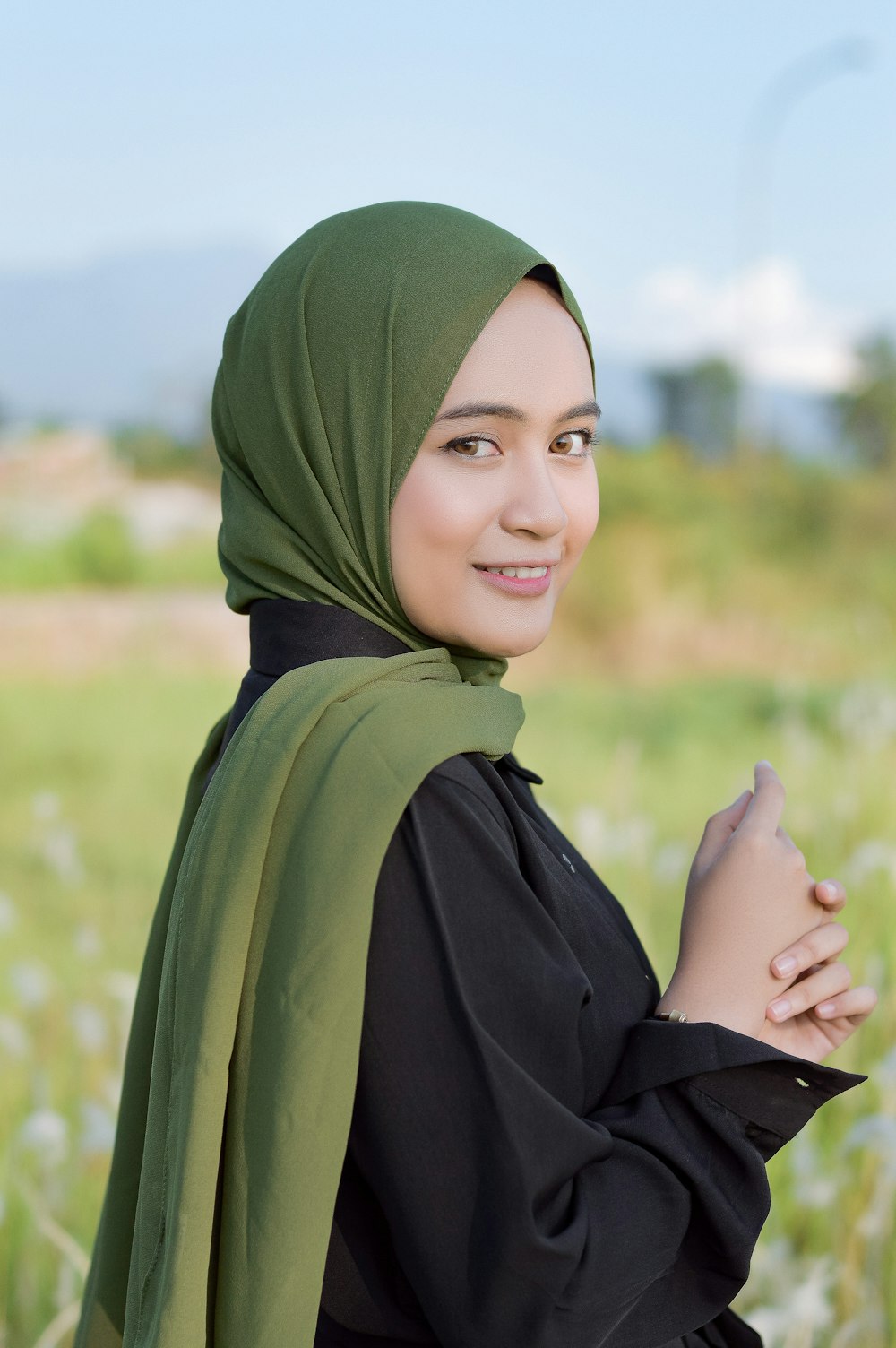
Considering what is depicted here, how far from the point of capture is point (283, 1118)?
1249 millimetres

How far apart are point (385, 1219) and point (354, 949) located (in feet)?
1.02

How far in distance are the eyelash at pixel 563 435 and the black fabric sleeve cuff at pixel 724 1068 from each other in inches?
24.5

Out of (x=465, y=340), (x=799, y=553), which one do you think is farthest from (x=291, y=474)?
(x=799, y=553)

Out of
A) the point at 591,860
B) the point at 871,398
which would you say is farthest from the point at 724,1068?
the point at 871,398

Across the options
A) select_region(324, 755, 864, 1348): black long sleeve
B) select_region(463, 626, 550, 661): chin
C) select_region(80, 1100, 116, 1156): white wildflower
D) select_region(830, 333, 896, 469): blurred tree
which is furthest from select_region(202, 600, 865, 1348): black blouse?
select_region(830, 333, 896, 469): blurred tree

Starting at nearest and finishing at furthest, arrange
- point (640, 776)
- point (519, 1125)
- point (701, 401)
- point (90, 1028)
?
point (519, 1125) → point (90, 1028) → point (640, 776) → point (701, 401)

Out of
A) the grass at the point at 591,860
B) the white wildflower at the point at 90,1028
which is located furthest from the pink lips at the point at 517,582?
the white wildflower at the point at 90,1028

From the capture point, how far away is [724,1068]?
4.31 feet

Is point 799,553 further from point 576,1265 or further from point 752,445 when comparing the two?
point 576,1265

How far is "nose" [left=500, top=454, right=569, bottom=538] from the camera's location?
1.43 meters

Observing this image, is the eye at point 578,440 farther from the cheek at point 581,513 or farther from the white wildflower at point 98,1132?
the white wildflower at point 98,1132

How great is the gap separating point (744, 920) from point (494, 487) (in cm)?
53

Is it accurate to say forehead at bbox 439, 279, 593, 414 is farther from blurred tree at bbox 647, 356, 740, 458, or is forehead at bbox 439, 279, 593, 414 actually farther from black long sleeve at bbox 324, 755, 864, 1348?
blurred tree at bbox 647, 356, 740, 458

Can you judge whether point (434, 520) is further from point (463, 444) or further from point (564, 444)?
point (564, 444)
